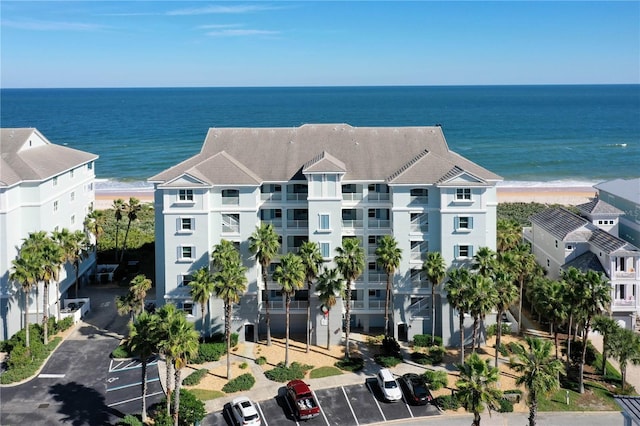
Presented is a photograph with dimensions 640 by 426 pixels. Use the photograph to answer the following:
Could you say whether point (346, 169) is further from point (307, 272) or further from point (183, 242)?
point (183, 242)

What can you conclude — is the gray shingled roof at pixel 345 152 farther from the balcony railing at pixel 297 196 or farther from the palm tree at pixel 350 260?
the palm tree at pixel 350 260

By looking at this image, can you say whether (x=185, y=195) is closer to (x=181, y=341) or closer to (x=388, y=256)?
(x=388, y=256)

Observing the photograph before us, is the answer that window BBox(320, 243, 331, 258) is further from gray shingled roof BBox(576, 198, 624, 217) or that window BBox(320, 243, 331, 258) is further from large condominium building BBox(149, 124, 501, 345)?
gray shingled roof BBox(576, 198, 624, 217)

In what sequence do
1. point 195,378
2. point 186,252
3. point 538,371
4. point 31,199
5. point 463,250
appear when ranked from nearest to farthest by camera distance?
point 538,371 → point 195,378 → point 463,250 → point 186,252 → point 31,199

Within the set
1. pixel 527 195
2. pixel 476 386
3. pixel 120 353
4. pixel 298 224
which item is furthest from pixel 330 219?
pixel 527 195

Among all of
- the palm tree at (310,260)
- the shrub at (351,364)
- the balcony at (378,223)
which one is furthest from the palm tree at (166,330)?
the balcony at (378,223)

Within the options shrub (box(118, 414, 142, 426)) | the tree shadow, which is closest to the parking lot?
shrub (box(118, 414, 142, 426))

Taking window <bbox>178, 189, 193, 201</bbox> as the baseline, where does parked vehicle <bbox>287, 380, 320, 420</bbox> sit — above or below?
below
